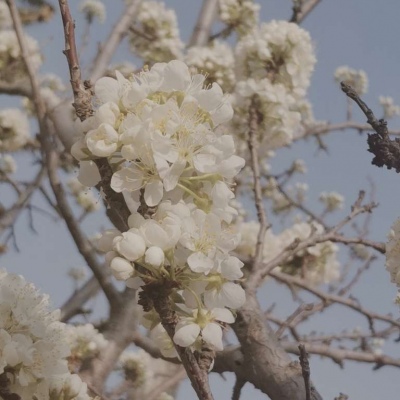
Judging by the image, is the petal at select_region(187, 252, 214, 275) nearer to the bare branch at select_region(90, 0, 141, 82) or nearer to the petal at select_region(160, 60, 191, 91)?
the petal at select_region(160, 60, 191, 91)

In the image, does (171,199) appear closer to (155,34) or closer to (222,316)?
(222,316)

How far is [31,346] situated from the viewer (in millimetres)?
1188

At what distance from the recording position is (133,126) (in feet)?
3.54

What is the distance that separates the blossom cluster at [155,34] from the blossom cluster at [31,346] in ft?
14.1

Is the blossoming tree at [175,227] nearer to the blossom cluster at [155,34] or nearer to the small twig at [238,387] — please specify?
the small twig at [238,387]

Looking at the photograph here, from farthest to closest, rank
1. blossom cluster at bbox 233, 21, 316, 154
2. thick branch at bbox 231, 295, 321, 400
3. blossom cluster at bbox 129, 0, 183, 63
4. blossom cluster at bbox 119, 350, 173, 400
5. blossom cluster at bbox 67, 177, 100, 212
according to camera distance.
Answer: blossom cluster at bbox 67, 177, 100, 212 → blossom cluster at bbox 129, 0, 183, 63 → blossom cluster at bbox 119, 350, 173, 400 → blossom cluster at bbox 233, 21, 316, 154 → thick branch at bbox 231, 295, 321, 400

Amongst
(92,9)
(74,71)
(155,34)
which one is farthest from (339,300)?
(92,9)

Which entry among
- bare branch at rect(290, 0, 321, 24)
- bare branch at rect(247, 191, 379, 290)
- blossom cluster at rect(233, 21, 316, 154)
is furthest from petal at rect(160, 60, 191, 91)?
bare branch at rect(290, 0, 321, 24)

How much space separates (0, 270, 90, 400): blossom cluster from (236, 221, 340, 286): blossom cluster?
9.59 feet

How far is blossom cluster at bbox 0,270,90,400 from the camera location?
3.76 ft

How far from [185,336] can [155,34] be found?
501 centimetres

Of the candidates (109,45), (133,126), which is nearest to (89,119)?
(133,126)

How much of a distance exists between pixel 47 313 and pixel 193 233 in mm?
446

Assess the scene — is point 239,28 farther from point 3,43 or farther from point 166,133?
point 166,133
